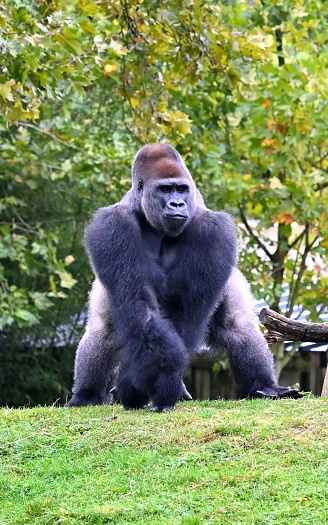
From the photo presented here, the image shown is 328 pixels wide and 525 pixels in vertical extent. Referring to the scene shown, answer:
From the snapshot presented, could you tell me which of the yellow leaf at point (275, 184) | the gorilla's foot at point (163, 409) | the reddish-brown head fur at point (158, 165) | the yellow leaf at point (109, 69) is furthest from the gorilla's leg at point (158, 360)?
the yellow leaf at point (275, 184)

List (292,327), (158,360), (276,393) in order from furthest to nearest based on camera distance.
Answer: (276,393) → (292,327) → (158,360)

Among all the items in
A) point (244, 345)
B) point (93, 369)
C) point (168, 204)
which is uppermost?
point (168, 204)

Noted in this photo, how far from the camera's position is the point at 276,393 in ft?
19.5

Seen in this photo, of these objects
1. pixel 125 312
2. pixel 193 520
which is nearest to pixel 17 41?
pixel 125 312

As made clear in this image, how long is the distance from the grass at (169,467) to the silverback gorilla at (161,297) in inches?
13.5

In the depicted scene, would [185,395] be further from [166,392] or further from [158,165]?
[158,165]

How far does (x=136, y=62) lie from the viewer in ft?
26.0

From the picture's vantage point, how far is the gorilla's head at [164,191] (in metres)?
5.48

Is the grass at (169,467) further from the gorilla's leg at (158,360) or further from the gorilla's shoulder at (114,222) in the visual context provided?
the gorilla's shoulder at (114,222)

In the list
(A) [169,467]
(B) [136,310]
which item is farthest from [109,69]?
(A) [169,467]

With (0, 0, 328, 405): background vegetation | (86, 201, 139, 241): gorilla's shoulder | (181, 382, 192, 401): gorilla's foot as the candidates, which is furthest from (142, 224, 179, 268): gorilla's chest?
(0, 0, 328, 405): background vegetation

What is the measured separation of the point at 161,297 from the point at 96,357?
2.28 ft

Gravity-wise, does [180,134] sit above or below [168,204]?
above

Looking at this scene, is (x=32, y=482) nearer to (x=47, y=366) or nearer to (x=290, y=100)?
(x=290, y=100)
